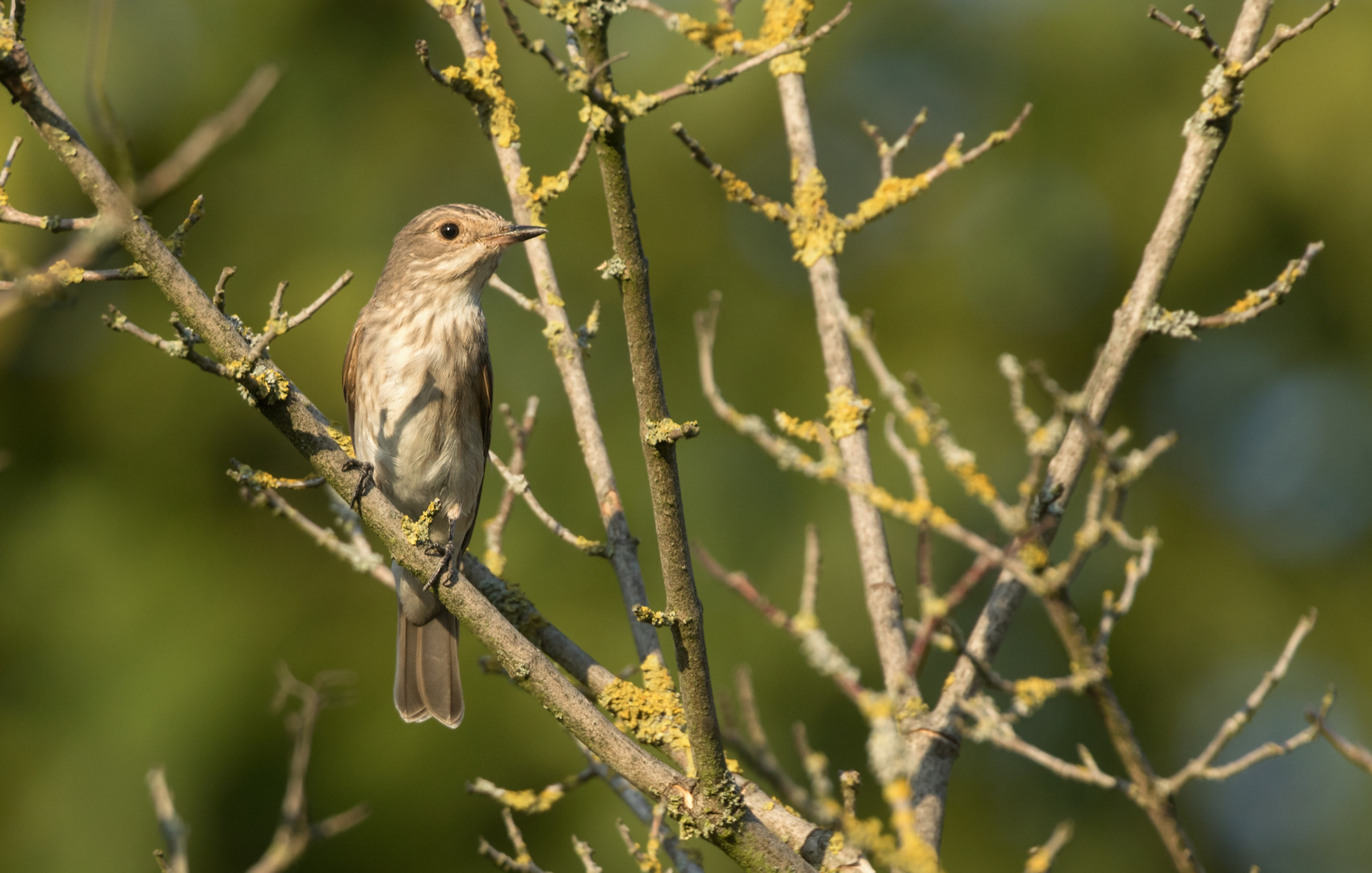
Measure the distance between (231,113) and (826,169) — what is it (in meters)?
5.64

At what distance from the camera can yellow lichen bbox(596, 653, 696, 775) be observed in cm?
Answer: 315

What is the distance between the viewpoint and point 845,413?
3551mm

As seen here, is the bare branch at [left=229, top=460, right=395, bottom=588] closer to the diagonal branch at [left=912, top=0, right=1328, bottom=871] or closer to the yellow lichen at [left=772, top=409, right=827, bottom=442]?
the yellow lichen at [left=772, top=409, right=827, bottom=442]

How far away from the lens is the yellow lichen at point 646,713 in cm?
315

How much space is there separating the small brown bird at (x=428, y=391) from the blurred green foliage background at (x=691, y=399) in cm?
132

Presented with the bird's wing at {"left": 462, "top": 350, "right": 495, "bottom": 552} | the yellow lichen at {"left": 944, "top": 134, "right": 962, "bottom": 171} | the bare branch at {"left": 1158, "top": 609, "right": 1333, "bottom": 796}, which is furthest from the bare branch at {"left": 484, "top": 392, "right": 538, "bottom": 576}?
the bare branch at {"left": 1158, "top": 609, "right": 1333, "bottom": 796}

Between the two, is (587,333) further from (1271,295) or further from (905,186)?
(1271,295)

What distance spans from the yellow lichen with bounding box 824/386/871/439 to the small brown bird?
5.60 ft

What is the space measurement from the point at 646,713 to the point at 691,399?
11.6 ft

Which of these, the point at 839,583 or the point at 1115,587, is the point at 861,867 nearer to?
the point at 839,583

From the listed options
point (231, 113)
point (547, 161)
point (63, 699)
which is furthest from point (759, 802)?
point (63, 699)

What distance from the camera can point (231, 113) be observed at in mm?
2018

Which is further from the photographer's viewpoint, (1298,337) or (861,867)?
(1298,337)

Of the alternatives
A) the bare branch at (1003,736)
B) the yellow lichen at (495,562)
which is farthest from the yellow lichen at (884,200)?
the bare branch at (1003,736)
